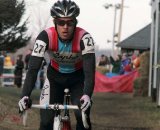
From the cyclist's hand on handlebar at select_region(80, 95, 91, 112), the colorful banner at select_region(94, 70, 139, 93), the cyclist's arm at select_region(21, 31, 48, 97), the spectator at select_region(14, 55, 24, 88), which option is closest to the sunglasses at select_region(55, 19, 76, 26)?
the cyclist's arm at select_region(21, 31, 48, 97)

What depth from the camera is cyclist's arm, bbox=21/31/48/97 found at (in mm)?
5832

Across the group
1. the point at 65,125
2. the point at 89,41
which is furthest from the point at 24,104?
the point at 89,41

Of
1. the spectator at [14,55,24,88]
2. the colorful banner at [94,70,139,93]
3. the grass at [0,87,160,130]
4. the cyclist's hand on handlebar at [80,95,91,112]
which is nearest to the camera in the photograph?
the cyclist's hand on handlebar at [80,95,91,112]

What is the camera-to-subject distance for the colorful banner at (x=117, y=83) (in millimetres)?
24234

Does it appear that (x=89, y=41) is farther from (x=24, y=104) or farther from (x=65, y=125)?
(x=24, y=104)

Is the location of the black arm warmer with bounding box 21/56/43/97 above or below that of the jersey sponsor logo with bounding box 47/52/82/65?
below

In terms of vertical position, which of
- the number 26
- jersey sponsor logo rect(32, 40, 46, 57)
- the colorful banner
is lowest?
the colorful banner

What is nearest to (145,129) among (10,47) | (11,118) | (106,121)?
(106,121)

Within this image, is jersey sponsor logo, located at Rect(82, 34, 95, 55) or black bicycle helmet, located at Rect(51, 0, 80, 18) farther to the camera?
jersey sponsor logo, located at Rect(82, 34, 95, 55)

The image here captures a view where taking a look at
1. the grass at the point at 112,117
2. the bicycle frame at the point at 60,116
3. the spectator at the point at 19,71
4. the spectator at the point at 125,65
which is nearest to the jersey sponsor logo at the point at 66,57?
the bicycle frame at the point at 60,116

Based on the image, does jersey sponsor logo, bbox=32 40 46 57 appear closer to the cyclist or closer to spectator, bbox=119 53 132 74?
the cyclist

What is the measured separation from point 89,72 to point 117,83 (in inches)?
743

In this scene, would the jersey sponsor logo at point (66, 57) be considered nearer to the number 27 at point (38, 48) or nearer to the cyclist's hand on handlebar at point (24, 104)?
the number 27 at point (38, 48)

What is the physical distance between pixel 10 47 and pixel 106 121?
730 centimetres
